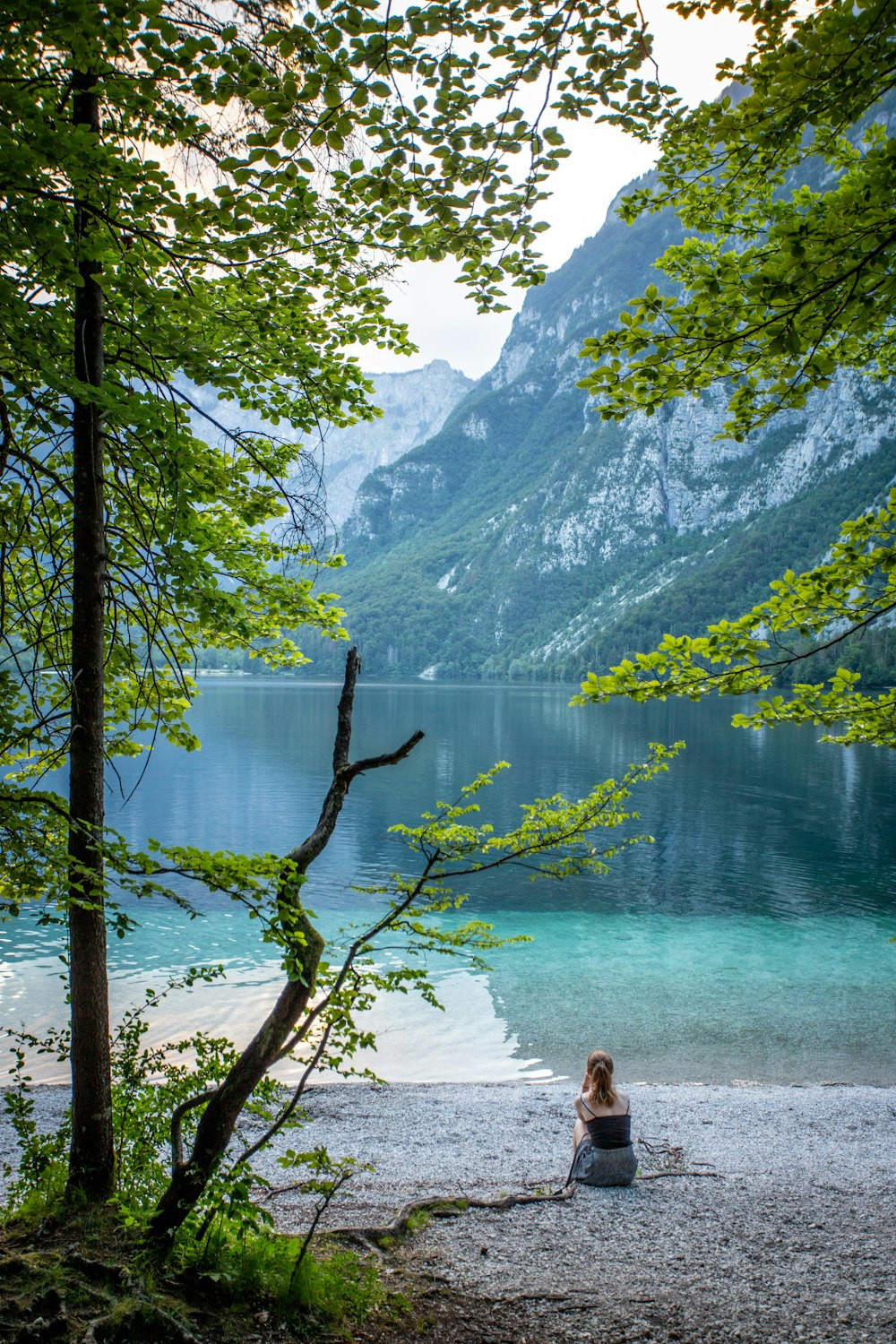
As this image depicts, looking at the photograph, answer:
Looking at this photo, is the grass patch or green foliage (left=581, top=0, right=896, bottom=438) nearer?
green foliage (left=581, top=0, right=896, bottom=438)

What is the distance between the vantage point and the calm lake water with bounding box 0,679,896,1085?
57.2ft

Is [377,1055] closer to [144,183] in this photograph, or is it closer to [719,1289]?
[719,1289]

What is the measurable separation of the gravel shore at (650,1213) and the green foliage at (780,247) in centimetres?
639

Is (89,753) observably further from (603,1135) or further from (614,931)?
(614,931)

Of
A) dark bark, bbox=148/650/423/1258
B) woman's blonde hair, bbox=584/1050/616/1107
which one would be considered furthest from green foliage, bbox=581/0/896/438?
woman's blonde hair, bbox=584/1050/616/1107

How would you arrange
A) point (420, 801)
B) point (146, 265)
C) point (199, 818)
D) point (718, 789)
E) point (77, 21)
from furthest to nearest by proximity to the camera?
point (718, 789), point (420, 801), point (199, 818), point (146, 265), point (77, 21)

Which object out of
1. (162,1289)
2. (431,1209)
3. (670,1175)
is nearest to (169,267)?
(162,1289)

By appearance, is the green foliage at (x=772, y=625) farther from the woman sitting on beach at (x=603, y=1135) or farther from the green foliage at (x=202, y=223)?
the woman sitting on beach at (x=603, y=1135)

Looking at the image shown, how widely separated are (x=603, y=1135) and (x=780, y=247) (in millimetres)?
9097

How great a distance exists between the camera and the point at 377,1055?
16625mm

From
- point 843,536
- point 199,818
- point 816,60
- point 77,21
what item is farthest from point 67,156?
point 199,818

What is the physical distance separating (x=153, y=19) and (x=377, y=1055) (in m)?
16.5

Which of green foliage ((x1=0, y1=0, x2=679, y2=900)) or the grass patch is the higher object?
green foliage ((x1=0, y1=0, x2=679, y2=900))

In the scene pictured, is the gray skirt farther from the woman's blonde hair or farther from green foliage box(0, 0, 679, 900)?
green foliage box(0, 0, 679, 900)
